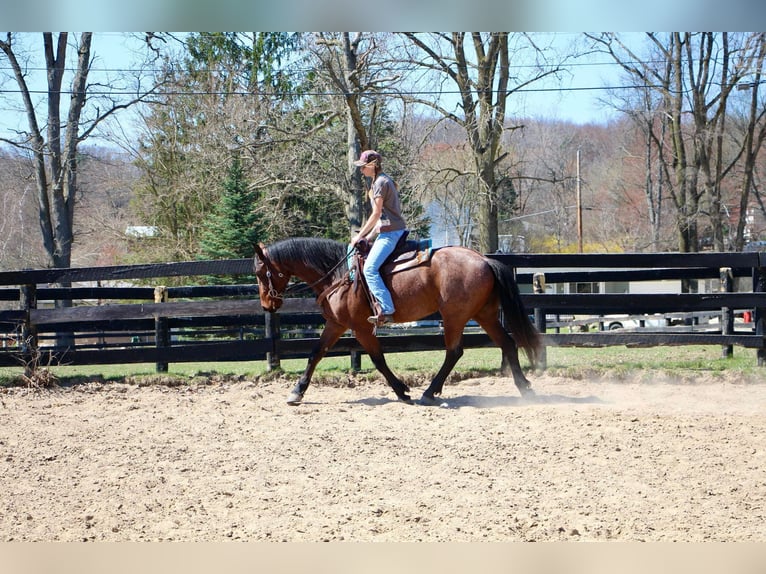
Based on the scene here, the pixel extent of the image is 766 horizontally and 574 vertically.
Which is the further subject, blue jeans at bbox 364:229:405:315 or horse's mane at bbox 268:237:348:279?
horse's mane at bbox 268:237:348:279

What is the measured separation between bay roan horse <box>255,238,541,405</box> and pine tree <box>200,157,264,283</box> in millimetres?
15227

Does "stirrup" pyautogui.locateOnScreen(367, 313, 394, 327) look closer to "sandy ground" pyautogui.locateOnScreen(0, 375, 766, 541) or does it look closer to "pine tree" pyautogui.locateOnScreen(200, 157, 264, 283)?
"sandy ground" pyautogui.locateOnScreen(0, 375, 766, 541)

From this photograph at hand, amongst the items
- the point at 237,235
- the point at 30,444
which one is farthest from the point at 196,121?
the point at 30,444

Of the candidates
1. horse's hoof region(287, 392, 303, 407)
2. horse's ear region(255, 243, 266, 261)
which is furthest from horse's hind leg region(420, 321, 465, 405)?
horse's ear region(255, 243, 266, 261)

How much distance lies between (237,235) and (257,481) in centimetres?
1881

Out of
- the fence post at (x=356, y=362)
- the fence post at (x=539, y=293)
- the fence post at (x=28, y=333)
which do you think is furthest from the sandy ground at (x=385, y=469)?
the fence post at (x=539, y=293)

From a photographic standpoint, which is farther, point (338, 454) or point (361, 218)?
point (361, 218)

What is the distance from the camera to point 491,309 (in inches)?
318

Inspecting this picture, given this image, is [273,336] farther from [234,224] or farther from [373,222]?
[234,224]

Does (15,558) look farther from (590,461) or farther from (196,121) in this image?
(196,121)

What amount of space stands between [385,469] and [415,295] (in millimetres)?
2819

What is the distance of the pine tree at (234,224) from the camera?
2328 centimetres

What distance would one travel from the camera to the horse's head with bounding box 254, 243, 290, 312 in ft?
26.8

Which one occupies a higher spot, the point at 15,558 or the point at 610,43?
the point at 610,43
